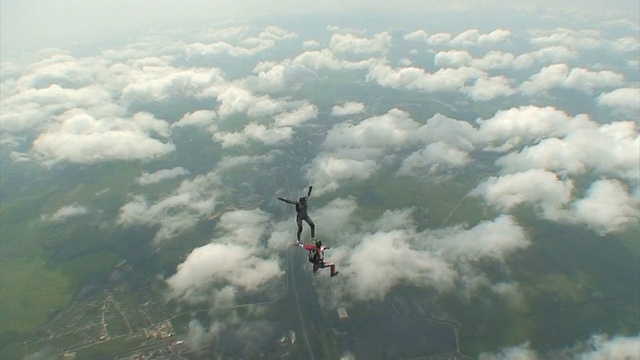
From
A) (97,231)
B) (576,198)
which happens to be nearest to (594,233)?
(576,198)

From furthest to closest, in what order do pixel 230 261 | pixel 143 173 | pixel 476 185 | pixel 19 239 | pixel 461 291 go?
pixel 143 173, pixel 476 185, pixel 19 239, pixel 230 261, pixel 461 291

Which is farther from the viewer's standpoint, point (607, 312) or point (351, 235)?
point (351, 235)

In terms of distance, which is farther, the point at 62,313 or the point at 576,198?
the point at 576,198

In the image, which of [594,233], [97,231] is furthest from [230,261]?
[594,233]

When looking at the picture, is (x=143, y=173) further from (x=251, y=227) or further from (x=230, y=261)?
(x=230, y=261)

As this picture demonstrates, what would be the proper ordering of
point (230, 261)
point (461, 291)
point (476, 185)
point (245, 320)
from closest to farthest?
point (245, 320), point (461, 291), point (230, 261), point (476, 185)

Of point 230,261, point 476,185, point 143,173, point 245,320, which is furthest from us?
point 143,173

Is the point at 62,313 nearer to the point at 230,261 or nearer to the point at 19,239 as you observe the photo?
the point at 230,261

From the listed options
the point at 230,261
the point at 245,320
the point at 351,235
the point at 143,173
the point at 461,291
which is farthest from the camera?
the point at 143,173

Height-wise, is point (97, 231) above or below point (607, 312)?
above
